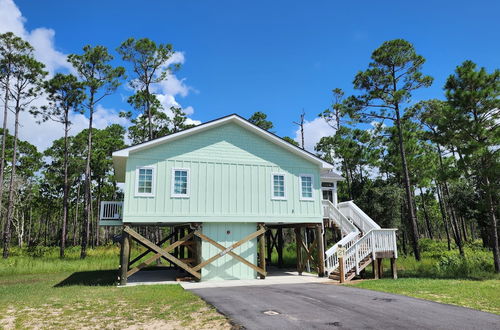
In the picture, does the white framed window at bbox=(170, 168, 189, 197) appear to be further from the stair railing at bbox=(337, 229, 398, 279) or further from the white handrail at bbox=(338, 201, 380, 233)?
the white handrail at bbox=(338, 201, 380, 233)

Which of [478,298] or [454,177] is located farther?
[454,177]

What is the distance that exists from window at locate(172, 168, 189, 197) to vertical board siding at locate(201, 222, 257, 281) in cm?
184

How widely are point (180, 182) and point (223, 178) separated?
1993mm

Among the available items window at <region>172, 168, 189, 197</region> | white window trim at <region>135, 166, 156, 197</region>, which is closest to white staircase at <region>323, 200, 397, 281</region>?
window at <region>172, 168, 189, 197</region>

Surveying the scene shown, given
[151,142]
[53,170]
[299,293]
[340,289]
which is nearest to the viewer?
[299,293]

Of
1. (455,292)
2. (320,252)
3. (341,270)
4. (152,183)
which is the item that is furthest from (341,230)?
(152,183)

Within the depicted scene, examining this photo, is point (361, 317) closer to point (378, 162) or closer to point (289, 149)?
point (289, 149)

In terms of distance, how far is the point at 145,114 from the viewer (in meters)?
32.3

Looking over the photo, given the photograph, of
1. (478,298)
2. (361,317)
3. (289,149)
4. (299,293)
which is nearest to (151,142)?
(289,149)

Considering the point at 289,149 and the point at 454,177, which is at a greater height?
the point at 289,149

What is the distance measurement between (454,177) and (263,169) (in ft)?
30.5

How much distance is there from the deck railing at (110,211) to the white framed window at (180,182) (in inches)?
99.9

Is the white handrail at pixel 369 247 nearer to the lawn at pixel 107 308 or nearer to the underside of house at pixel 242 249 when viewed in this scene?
the underside of house at pixel 242 249

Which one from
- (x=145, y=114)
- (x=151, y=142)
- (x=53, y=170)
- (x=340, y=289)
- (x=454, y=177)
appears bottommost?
(x=340, y=289)
